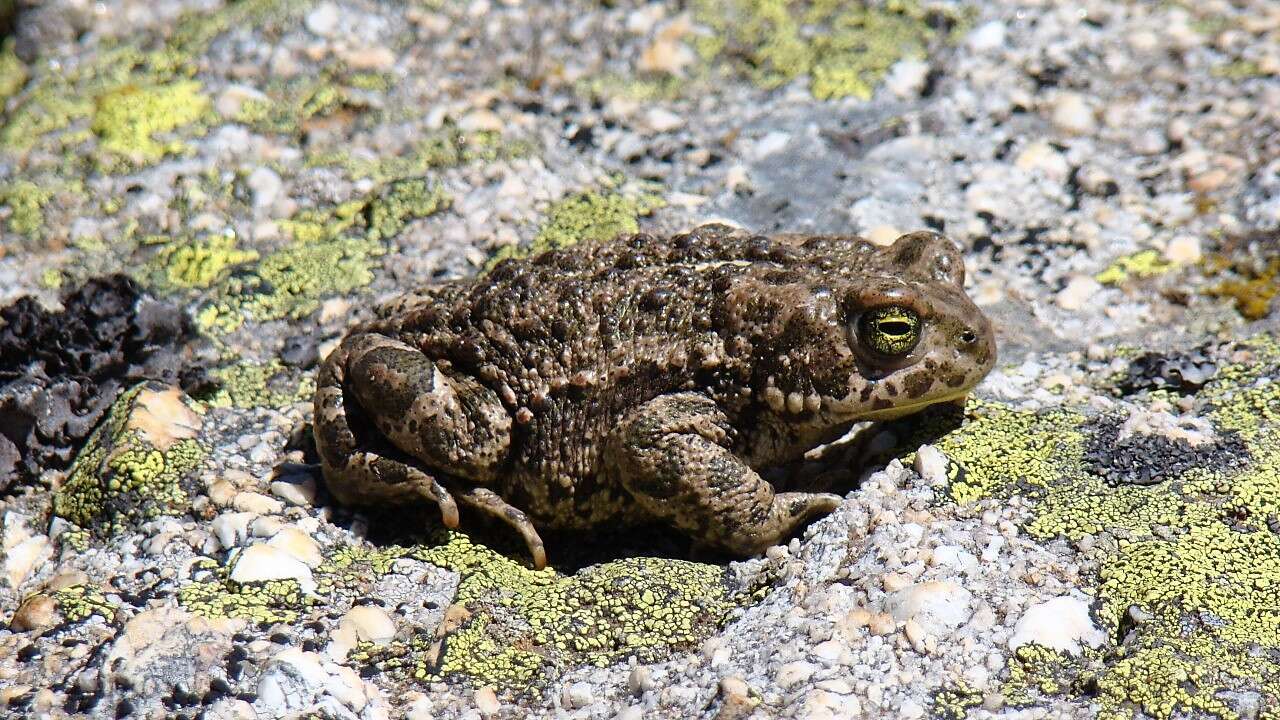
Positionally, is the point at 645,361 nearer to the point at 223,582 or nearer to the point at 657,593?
the point at 657,593

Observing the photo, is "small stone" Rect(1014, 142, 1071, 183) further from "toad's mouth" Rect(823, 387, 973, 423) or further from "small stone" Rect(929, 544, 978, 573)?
"small stone" Rect(929, 544, 978, 573)

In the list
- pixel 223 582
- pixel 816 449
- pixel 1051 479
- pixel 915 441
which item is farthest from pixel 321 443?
pixel 1051 479

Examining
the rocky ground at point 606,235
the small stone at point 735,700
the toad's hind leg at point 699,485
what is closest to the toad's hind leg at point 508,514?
the rocky ground at point 606,235

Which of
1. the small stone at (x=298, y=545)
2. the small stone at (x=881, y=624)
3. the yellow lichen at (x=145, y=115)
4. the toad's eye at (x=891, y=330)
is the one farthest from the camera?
the yellow lichen at (x=145, y=115)

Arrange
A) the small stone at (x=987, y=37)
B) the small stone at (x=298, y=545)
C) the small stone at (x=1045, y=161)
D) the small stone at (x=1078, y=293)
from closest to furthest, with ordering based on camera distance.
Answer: the small stone at (x=298, y=545) < the small stone at (x=1078, y=293) < the small stone at (x=1045, y=161) < the small stone at (x=987, y=37)

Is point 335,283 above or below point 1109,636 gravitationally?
above

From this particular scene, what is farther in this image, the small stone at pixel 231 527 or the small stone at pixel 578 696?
the small stone at pixel 231 527

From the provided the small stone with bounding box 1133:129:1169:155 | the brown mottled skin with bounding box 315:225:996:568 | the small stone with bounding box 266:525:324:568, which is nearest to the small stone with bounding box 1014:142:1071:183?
the small stone with bounding box 1133:129:1169:155

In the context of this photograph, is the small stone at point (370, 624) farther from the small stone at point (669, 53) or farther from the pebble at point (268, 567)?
the small stone at point (669, 53)
